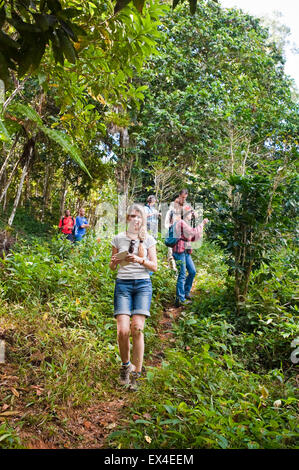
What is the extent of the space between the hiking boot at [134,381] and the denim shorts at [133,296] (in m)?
0.59

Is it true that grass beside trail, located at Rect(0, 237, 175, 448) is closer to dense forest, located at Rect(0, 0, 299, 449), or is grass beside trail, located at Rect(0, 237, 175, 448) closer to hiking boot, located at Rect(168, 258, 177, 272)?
dense forest, located at Rect(0, 0, 299, 449)

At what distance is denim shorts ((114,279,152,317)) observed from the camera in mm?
3477

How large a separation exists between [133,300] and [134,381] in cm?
78

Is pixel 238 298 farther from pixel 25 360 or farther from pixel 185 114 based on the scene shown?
pixel 185 114

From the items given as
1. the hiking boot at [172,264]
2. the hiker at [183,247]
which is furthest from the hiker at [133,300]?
the hiking boot at [172,264]

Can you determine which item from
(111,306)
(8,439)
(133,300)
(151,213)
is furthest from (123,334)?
(151,213)

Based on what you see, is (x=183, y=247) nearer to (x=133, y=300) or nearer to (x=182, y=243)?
(x=182, y=243)

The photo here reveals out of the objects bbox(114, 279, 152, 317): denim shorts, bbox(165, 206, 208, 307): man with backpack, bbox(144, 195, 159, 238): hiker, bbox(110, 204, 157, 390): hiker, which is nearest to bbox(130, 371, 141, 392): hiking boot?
bbox(110, 204, 157, 390): hiker

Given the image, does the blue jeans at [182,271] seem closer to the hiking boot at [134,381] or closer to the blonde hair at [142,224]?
the blonde hair at [142,224]

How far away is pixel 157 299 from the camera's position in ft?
19.0

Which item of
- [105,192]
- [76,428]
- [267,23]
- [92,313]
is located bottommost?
[76,428]

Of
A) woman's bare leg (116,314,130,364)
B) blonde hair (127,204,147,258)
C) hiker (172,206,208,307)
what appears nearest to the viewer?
woman's bare leg (116,314,130,364)
